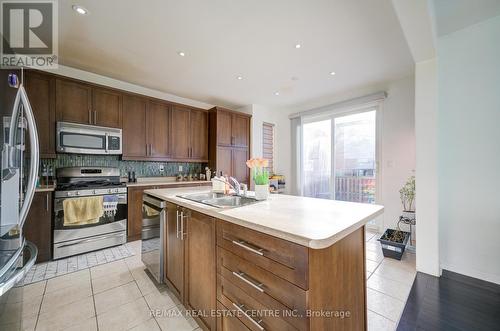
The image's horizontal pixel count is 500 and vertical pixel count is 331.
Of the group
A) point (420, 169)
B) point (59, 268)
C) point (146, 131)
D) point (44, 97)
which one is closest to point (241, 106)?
point (146, 131)

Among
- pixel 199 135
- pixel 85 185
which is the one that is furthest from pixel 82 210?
pixel 199 135

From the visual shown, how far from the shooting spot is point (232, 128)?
436cm

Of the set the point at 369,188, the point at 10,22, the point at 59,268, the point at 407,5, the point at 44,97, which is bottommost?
the point at 59,268

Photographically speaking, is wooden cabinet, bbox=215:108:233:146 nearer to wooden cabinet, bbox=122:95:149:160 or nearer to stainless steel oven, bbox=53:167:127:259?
wooden cabinet, bbox=122:95:149:160

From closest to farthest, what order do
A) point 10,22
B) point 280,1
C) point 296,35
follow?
1. point 280,1
2. point 10,22
3. point 296,35

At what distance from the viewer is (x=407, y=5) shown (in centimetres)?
147

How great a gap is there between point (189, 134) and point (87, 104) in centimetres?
166

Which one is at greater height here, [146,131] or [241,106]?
[241,106]

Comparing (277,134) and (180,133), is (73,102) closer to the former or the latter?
(180,133)

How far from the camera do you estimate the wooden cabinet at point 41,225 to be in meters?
2.31

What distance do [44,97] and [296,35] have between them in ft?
10.9

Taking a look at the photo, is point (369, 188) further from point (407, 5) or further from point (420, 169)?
point (407, 5)

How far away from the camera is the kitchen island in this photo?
0.82m

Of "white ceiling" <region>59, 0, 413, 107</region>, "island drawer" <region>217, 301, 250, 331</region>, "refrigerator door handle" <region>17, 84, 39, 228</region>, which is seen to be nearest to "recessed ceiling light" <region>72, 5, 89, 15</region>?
"white ceiling" <region>59, 0, 413, 107</region>
